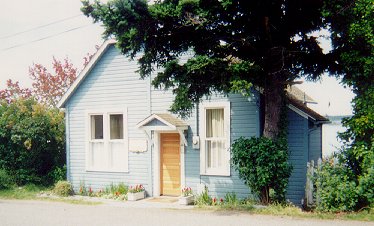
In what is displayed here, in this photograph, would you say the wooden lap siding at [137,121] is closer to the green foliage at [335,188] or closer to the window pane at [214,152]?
the window pane at [214,152]

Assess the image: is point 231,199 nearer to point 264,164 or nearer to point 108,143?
point 264,164

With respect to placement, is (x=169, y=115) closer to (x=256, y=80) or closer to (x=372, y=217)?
(x=256, y=80)

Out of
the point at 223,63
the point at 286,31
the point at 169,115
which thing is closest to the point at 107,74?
the point at 169,115

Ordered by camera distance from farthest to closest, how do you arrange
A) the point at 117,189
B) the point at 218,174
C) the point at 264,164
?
the point at 117,189 → the point at 218,174 → the point at 264,164

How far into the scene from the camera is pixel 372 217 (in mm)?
9867

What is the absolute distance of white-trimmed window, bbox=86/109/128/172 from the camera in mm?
15867

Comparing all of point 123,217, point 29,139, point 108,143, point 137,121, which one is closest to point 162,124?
point 137,121

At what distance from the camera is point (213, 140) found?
14.1 m

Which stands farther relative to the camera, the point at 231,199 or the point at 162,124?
the point at 162,124

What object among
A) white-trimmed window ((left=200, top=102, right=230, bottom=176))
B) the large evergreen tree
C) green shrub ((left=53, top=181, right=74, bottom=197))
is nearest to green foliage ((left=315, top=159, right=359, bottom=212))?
the large evergreen tree

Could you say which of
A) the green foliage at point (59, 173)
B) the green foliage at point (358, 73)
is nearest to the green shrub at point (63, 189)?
the green foliage at point (59, 173)

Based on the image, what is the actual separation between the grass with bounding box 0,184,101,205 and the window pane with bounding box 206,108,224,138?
5101 millimetres

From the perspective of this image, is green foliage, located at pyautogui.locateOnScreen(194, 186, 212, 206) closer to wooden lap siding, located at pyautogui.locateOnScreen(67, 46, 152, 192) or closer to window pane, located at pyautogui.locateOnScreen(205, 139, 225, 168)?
window pane, located at pyautogui.locateOnScreen(205, 139, 225, 168)

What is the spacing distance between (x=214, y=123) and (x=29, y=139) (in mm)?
8793
